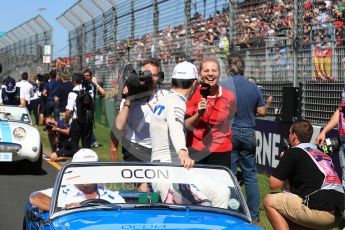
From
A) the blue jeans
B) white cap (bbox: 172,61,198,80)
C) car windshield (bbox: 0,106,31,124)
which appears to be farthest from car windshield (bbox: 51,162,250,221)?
car windshield (bbox: 0,106,31,124)

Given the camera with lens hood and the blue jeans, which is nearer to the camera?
the camera with lens hood

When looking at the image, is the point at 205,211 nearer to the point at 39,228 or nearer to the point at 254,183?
the point at 39,228

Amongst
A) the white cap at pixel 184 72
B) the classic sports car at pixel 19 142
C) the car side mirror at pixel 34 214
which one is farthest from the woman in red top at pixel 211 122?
the classic sports car at pixel 19 142

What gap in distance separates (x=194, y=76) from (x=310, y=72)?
17.6ft

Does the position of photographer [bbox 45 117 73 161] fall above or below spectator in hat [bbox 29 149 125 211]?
below

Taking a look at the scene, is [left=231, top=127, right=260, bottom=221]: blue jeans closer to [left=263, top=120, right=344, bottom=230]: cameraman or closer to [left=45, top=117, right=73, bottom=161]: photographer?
[left=263, top=120, right=344, bottom=230]: cameraman

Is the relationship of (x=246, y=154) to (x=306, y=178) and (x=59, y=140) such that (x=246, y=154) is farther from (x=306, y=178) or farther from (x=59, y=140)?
(x=59, y=140)

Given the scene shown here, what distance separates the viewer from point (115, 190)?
232 inches

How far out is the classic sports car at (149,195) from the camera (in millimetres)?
4949

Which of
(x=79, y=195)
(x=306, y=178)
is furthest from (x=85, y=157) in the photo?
(x=306, y=178)

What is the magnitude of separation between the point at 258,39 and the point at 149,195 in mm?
8142

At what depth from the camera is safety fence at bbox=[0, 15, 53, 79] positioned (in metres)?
37.1

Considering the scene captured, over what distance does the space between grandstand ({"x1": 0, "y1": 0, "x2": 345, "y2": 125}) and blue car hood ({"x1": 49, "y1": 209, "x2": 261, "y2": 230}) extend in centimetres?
303

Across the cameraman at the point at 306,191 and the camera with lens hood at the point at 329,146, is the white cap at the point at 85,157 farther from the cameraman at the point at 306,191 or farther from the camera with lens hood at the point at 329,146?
the camera with lens hood at the point at 329,146
